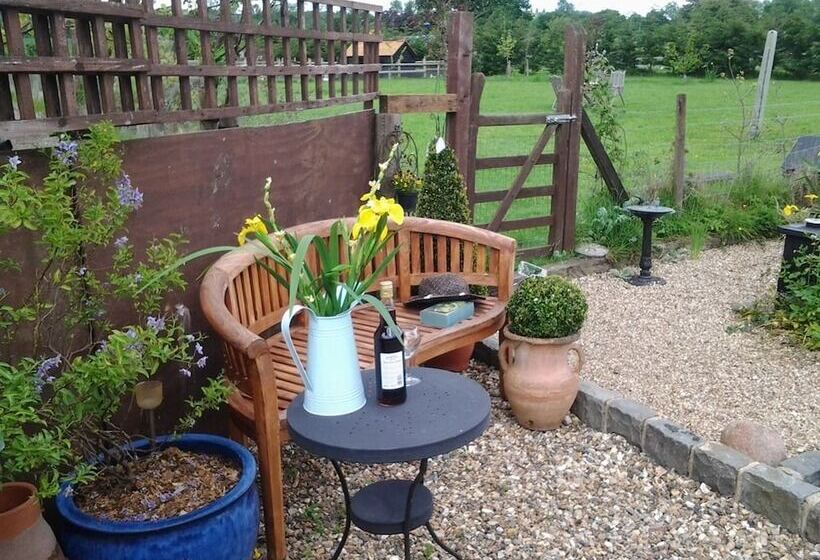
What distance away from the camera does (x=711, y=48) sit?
2288cm

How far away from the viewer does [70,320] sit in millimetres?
A: 2283

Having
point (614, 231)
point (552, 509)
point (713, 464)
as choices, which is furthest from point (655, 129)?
point (552, 509)

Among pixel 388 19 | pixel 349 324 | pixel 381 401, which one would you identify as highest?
pixel 388 19

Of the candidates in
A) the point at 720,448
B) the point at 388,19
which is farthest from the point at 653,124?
the point at 720,448

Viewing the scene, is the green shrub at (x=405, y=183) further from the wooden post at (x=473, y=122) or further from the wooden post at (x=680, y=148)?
the wooden post at (x=680, y=148)

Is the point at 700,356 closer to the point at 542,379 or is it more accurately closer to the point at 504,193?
the point at 542,379

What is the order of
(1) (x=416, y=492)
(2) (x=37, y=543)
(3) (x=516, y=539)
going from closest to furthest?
(2) (x=37, y=543)
(1) (x=416, y=492)
(3) (x=516, y=539)

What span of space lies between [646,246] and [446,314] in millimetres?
3073

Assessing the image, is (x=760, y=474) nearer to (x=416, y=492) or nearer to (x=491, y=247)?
(x=416, y=492)

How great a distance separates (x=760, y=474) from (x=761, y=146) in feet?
22.6

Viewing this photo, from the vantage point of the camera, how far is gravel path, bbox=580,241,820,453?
146 inches

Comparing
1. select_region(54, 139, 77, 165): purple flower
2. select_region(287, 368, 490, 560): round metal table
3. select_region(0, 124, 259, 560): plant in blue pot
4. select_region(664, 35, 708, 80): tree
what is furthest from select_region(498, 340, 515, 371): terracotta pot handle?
select_region(664, 35, 708, 80): tree

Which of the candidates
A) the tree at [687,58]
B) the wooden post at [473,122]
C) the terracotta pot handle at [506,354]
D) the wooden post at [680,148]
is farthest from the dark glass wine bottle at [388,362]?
the tree at [687,58]

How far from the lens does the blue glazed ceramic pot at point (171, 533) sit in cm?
198
